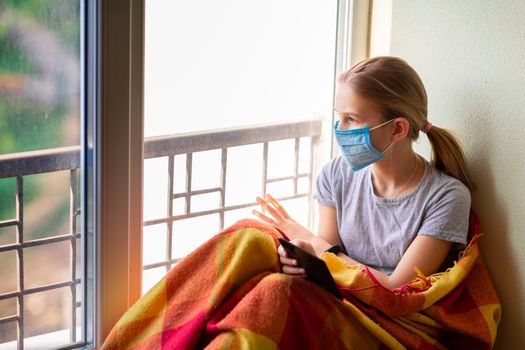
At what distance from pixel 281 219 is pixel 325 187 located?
143mm

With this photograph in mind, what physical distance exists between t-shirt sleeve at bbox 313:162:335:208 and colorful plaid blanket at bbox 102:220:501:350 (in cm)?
25

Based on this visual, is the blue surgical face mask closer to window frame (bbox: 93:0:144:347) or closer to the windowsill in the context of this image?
window frame (bbox: 93:0:144:347)

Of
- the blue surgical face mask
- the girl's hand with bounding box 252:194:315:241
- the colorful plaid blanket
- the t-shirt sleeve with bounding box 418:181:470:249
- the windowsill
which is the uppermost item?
the blue surgical face mask

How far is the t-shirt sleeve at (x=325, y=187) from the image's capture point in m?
1.82

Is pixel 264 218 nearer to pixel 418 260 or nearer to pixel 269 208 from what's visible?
pixel 269 208

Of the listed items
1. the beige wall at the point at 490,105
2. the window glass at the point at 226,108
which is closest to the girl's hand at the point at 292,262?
the window glass at the point at 226,108

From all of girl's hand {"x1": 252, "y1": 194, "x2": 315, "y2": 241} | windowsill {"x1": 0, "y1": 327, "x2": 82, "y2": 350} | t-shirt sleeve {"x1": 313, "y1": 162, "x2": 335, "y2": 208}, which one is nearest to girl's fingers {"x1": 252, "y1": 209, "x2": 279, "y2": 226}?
girl's hand {"x1": 252, "y1": 194, "x2": 315, "y2": 241}

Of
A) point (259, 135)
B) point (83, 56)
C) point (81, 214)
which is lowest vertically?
point (81, 214)

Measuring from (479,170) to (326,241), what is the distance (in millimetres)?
415

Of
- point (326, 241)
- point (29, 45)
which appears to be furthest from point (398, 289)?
point (29, 45)

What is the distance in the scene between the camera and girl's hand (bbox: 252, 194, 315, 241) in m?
1.76

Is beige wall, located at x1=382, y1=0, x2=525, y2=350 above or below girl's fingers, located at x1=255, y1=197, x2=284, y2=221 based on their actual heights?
above

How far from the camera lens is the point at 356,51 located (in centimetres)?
194

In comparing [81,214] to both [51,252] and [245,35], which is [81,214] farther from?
[245,35]
